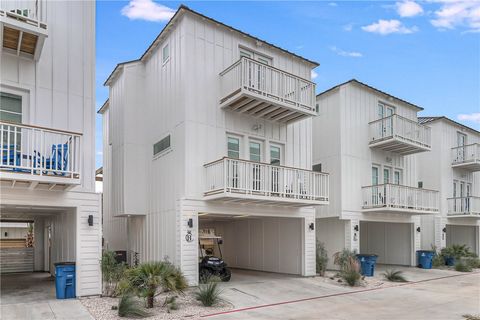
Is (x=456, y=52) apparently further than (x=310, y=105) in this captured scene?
No

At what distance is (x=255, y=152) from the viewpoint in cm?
1619

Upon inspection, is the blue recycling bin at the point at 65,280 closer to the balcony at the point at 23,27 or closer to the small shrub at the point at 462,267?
the balcony at the point at 23,27

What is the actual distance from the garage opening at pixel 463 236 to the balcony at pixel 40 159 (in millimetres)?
26320

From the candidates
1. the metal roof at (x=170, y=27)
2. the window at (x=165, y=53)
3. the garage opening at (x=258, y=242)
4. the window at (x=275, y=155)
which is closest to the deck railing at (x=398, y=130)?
the metal roof at (x=170, y=27)

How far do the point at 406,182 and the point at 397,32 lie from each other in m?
10.2

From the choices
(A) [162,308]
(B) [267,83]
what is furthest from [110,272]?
(B) [267,83]

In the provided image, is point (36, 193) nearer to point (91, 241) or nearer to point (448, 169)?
point (91, 241)

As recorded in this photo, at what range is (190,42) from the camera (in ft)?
48.1

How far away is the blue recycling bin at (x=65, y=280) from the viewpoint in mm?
11094

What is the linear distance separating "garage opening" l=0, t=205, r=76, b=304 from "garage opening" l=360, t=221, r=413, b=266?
17.4 meters

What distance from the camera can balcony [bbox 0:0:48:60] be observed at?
991 cm

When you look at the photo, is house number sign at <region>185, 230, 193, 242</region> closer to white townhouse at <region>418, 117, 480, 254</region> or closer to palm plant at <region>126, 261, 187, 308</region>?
palm plant at <region>126, 261, 187, 308</region>

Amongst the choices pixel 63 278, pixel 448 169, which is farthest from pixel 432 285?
pixel 63 278

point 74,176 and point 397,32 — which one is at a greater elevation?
point 397,32
